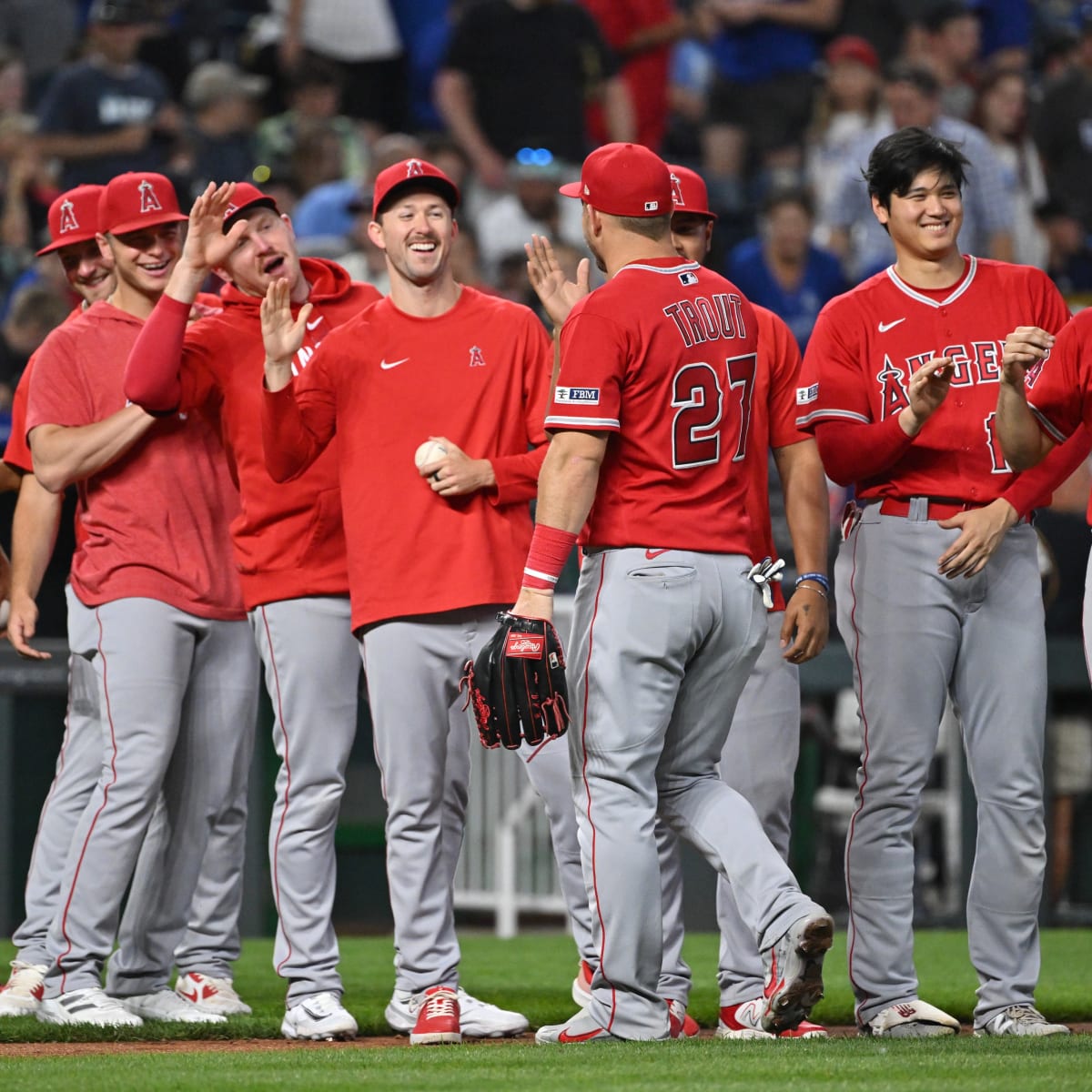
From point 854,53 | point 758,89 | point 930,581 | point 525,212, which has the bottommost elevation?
point 930,581

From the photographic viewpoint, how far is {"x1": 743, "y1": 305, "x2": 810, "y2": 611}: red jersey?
4.93 metres

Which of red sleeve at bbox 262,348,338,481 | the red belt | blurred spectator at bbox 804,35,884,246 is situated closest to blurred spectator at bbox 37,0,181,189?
blurred spectator at bbox 804,35,884,246

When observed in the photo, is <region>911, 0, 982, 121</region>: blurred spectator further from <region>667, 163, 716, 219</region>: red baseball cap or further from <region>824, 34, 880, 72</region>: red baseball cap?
<region>667, 163, 716, 219</region>: red baseball cap

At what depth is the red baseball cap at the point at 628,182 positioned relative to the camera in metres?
4.38

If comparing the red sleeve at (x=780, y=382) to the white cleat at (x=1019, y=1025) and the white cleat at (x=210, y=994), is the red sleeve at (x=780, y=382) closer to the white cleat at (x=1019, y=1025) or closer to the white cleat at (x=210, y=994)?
the white cleat at (x=1019, y=1025)

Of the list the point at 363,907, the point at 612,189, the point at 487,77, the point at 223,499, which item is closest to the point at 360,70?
the point at 487,77

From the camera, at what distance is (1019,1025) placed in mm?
4672

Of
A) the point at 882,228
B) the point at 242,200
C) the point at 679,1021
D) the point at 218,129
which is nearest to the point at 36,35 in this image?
the point at 218,129

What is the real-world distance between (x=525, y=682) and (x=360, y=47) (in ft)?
31.0

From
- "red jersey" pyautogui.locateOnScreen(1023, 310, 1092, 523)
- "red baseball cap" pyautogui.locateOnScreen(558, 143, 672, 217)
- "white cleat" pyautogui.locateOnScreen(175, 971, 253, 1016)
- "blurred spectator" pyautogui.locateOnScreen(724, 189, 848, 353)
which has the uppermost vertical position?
"blurred spectator" pyautogui.locateOnScreen(724, 189, 848, 353)

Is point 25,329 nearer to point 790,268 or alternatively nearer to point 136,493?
point 790,268

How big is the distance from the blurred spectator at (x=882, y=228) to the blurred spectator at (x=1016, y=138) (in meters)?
0.53

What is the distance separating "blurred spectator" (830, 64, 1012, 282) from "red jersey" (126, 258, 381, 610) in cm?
722

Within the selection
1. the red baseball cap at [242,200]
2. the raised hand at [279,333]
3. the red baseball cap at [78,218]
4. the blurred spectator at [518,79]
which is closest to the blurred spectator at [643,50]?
the blurred spectator at [518,79]
